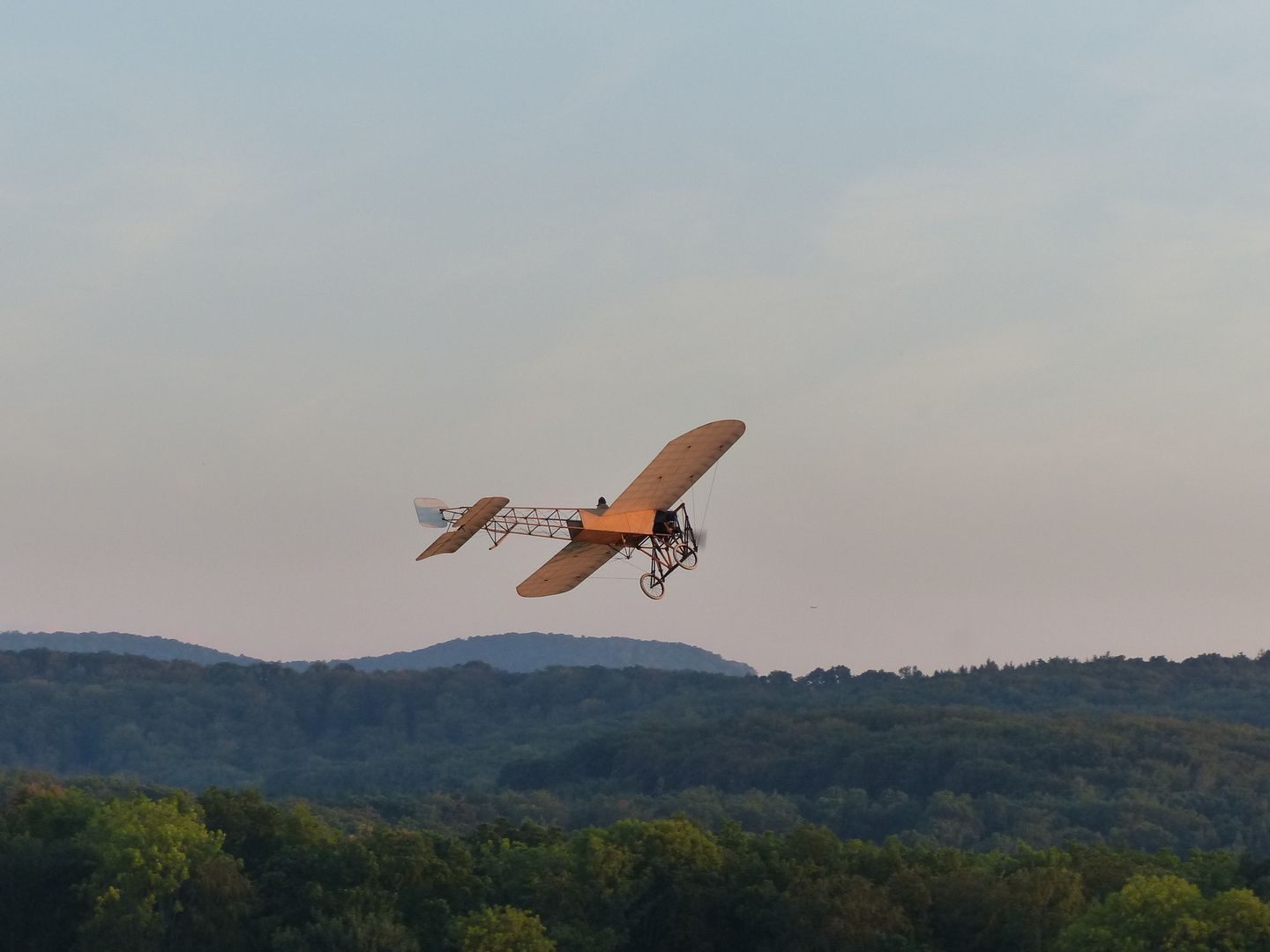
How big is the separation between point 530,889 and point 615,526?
28.5 metres

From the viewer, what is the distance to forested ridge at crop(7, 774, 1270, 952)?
193 feet

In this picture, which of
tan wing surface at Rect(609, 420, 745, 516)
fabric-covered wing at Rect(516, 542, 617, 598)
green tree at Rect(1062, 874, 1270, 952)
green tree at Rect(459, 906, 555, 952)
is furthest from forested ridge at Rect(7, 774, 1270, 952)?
tan wing surface at Rect(609, 420, 745, 516)

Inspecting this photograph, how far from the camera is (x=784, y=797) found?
196 metres

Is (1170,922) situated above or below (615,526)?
below

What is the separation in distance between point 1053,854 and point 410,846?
25299 millimetres

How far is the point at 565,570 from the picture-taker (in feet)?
139

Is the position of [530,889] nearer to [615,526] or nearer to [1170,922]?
[1170,922]

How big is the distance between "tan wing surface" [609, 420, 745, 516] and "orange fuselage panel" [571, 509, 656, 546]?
186 mm

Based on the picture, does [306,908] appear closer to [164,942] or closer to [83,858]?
[164,942]

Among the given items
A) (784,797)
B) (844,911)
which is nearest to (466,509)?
(844,911)

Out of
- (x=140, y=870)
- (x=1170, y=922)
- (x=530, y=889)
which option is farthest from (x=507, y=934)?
(x=1170, y=922)

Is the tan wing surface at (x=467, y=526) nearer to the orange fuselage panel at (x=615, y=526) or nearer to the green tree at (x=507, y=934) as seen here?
the orange fuselage panel at (x=615, y=526)

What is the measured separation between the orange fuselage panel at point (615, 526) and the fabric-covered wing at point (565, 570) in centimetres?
72

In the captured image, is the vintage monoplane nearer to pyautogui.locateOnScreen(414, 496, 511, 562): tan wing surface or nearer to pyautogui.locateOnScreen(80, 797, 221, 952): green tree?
pyautogui.locateOnScreen(414, 496, 511, 562): tan wing surface
